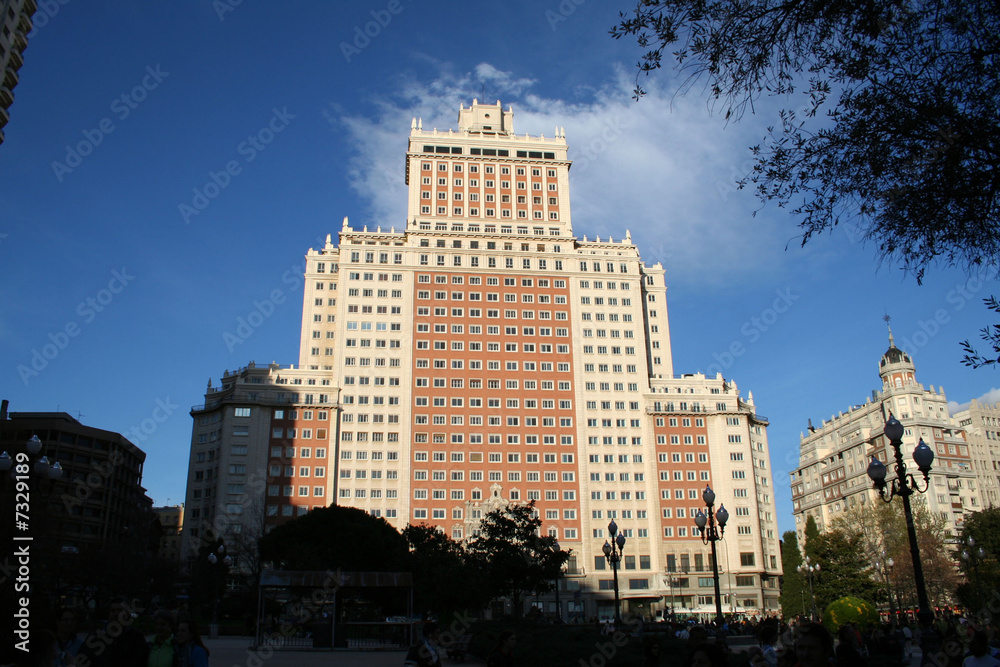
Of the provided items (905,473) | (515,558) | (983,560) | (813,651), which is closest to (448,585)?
(515,558)

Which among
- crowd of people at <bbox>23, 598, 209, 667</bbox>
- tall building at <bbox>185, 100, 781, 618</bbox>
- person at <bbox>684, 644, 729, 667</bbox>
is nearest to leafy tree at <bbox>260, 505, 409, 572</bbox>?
tall building at <bbox>185, 100, 781, 618</bbox>

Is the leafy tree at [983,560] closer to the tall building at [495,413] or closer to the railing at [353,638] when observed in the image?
the tall building at [495,413]

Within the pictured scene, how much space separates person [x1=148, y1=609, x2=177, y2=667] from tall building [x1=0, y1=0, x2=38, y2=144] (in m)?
50.9

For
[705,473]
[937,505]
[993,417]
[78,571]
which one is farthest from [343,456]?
[993,417]

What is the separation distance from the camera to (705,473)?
82.6 metres

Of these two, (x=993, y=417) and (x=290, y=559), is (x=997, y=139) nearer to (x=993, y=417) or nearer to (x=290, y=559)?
(x=290, y=559)

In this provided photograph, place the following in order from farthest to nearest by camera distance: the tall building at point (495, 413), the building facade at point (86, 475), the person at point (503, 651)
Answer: the tall building at point (495, 413) → the building facade at point (86, 475) → the person at point (503, 651)

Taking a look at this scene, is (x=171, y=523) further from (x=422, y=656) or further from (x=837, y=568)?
(x=422, y=656)

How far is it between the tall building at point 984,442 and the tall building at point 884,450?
1947 millimetres

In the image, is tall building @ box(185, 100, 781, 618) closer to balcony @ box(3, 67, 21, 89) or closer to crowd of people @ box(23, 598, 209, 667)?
balcony @ box(3, 67, 21, 89)

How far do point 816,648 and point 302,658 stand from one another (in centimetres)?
2360

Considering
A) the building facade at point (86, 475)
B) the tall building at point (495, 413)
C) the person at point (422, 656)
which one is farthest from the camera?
the tall building at point (495, 413)

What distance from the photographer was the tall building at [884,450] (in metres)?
97.5

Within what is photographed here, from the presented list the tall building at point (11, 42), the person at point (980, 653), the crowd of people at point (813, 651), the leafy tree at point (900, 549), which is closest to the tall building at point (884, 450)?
the leafy tree at point (900, 549)
